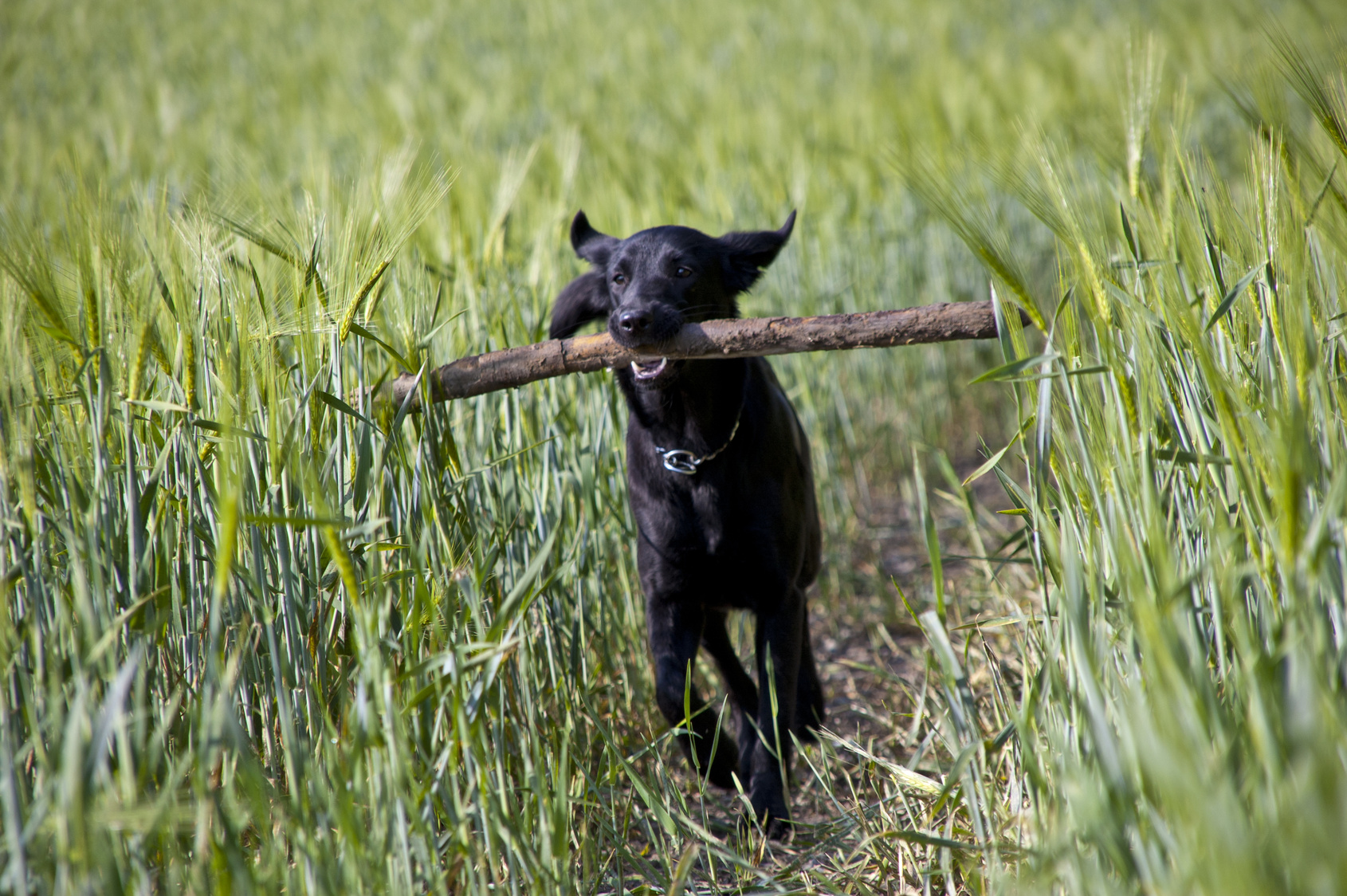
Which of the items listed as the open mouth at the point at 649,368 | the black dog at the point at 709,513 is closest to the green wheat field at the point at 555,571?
the black dog at the point at 709,513

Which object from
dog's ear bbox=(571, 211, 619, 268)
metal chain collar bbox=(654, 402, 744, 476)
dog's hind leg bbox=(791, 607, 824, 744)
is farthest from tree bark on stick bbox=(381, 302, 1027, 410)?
dog's hind leg bbox=(791, 607, 824, 744)

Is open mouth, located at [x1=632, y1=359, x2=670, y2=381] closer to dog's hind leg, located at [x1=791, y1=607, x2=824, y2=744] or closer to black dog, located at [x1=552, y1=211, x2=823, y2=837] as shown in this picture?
black dog, located at [x1=552, y1=211, x2=823, y2=837]

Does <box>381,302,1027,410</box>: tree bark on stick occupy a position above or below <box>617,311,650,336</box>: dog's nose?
below

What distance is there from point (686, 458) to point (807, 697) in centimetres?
90

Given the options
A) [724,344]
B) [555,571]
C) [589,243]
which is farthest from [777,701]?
[589,243]

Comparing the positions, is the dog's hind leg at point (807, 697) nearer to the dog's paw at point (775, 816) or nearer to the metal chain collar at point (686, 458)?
A: the dog's paw at point (775, 816)

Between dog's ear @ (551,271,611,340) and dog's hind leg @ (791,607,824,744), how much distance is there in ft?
3.71

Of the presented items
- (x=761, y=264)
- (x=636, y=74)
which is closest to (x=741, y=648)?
(x=761, y=264)

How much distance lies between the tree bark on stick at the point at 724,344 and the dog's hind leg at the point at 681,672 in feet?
2.48

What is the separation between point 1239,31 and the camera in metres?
8.14

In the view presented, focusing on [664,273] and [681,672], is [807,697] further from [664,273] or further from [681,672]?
[664,273]

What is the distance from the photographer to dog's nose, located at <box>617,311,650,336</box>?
2076mm

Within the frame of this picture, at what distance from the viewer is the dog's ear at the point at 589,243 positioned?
281 cm

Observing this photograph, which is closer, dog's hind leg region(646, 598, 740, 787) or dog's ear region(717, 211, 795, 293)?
dog's hind leg region(646, 598, 740, 787)
